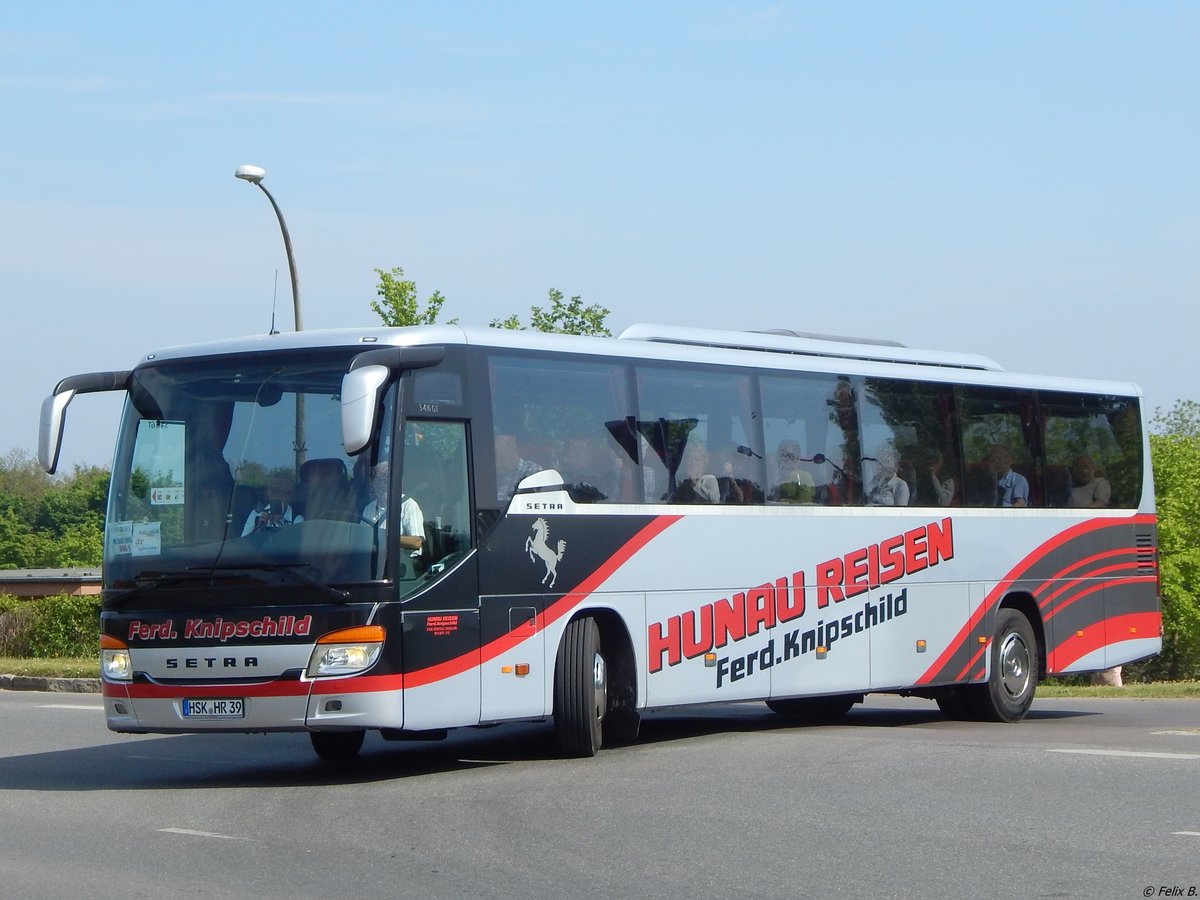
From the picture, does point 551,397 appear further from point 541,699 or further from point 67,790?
point 67,790

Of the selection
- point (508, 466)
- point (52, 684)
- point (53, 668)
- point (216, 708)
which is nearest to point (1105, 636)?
point (508, 466)

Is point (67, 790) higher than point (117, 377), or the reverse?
point (117, 377)

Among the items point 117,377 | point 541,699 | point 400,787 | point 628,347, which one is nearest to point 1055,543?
point 628,347

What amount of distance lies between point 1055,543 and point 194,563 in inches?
379

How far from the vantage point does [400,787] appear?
12.1 metres

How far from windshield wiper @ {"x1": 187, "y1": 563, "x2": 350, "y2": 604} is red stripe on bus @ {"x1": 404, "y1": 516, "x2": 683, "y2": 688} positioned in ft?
2.47

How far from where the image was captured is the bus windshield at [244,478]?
38.9ft

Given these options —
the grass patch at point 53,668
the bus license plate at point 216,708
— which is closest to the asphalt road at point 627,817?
the bus license plate at point 216,708

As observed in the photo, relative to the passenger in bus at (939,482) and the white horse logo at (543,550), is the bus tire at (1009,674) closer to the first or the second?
the passenger in bus at (939,482)

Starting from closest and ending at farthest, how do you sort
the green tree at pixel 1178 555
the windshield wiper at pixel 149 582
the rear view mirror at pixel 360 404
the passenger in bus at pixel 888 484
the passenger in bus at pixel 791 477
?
the rear view mirror at pixel 360 404, the windshield wiper at pixel 149 582, the passenger in bus at pixel 791 477, the passenger in bus at pixel 888 484, the green tree at pixel 1178 555

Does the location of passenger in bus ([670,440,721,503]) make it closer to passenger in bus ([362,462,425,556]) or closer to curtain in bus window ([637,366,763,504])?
curtain in bus window ([637,366,763,504])

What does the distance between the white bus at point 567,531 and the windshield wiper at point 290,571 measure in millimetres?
15

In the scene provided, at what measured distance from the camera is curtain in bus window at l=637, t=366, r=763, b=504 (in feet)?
46.7

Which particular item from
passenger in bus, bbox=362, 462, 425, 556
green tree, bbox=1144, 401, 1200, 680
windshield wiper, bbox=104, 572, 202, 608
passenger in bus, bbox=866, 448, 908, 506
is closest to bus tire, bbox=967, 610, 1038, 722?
passenger in bus, bbox=866, 448, 908, 506
